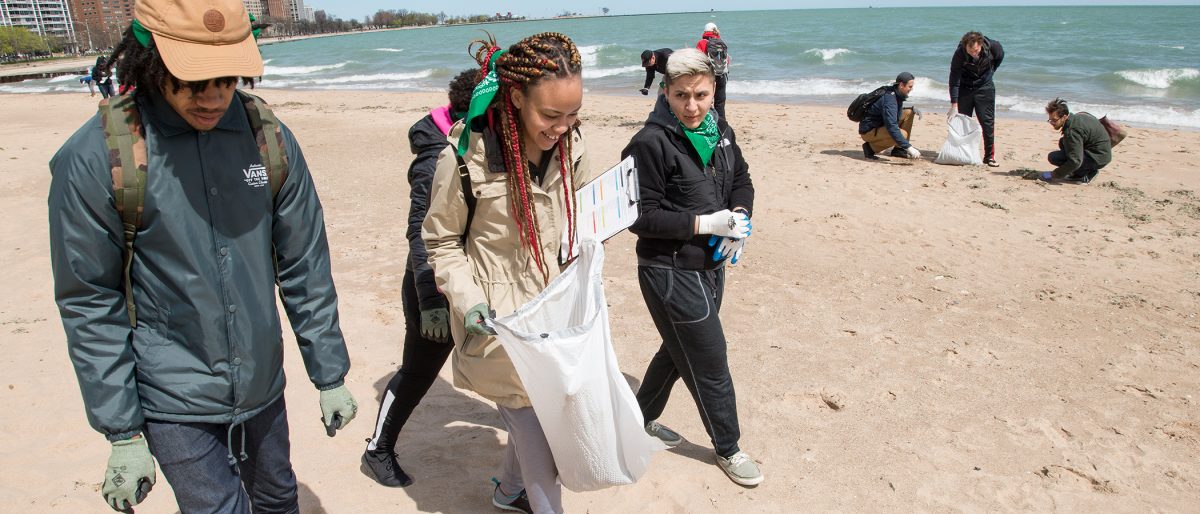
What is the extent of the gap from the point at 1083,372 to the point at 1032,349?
314 millimetres

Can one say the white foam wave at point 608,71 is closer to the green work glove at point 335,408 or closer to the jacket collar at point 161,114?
the green work glove at point 335,408

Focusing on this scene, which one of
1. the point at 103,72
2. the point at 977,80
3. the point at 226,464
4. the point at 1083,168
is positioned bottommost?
the point at 1083,168

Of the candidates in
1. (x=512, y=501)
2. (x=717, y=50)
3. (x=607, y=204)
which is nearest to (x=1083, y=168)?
(x=717, y=50)

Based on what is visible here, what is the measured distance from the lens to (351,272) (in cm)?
600

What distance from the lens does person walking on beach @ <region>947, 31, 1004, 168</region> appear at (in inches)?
353

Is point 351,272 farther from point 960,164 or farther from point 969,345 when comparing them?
point 960,164

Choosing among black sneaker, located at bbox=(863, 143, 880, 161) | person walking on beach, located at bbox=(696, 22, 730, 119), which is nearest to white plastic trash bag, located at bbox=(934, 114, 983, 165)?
black sneaker, located at bbox=(863, 143, 880, 161)

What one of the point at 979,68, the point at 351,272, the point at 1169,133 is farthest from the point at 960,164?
the point at 351,272

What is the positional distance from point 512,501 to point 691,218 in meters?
1.31

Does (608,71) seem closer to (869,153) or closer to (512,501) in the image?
(869,153)

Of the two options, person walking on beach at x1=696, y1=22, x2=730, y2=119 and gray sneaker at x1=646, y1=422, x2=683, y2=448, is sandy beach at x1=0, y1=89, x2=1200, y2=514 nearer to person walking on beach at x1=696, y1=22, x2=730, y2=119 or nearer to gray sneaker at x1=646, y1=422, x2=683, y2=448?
gray sneaker at x1=646, y1=422, x2=683, y2=448

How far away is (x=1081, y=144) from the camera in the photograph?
27.1 feet

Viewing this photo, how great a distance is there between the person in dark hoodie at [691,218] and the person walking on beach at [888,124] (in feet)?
23.1

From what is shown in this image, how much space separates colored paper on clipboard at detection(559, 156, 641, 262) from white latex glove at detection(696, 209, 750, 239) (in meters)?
0.31
